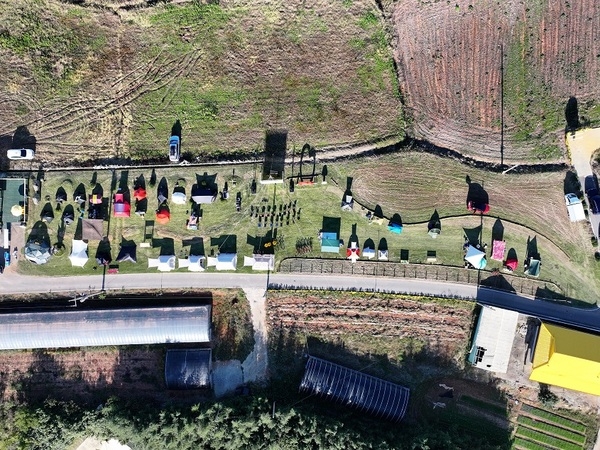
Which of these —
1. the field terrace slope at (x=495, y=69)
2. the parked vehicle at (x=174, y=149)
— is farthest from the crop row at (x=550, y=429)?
the parked vehicle at (x=174, y=149)

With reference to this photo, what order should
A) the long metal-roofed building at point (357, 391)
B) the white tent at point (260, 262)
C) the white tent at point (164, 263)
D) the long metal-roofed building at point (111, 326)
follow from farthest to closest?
the white tent at point (164, 263) < the white tent at point (260, 262) < the long metal-roofed building at point (111, 326) < the long metal-roofed building at point (357, 391)

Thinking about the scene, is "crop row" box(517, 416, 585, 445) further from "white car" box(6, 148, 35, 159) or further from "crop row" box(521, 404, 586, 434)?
"white car" box(6, 148, 35, 159)

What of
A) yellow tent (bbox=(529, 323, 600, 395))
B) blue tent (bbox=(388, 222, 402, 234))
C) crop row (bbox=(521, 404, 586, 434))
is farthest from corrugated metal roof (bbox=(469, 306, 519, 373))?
blue tent (bbox=(388, 222, 402, 234))

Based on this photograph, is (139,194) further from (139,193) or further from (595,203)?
(595,203)

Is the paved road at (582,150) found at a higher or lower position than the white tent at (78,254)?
higher

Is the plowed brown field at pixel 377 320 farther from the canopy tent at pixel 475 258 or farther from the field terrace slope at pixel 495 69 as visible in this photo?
the field terrace slope at pixel 495 69

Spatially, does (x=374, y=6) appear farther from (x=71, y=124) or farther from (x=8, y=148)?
(x=8, y=148)
